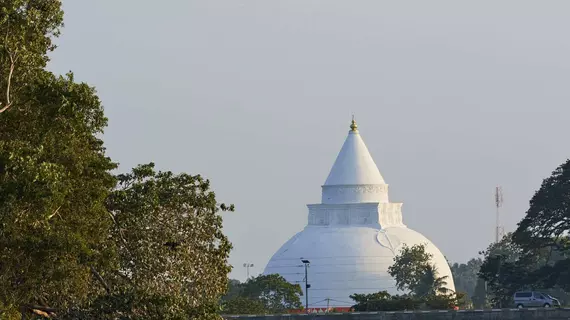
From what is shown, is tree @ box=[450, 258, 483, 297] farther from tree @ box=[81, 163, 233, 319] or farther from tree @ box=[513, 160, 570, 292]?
tree @ box=[81, 163, 233, 319]

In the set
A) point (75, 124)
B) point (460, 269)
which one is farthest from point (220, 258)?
point (460, 269)

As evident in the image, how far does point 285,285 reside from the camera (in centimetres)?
9269

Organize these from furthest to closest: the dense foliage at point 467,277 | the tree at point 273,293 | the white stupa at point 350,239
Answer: the dense foliage at point 467,277
the white stupa at point 350,239
the tree at point 273,293

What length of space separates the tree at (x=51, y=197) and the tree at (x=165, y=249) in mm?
1235

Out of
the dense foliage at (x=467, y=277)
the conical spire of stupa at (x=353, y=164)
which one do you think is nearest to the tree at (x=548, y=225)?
the conical spire of stupa at (x=353, y=164)

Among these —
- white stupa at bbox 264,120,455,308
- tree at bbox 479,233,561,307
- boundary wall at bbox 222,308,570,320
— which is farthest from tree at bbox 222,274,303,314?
white stupa at bbox 264,120,455,308

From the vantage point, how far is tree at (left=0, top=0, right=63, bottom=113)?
28953 millimetres

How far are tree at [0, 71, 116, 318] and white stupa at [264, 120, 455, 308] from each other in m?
92.7

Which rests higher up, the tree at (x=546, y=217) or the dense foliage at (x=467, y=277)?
the dense foliage at (x=467, y=277)

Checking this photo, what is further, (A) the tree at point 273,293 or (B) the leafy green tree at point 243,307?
(A) the tree at point 273,293

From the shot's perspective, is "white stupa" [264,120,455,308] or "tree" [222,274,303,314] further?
"white stupa" [264,120,455,308]

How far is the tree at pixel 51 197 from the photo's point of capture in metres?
28.4

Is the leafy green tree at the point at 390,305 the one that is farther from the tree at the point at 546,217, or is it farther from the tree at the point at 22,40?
the tree at the point at 22,40

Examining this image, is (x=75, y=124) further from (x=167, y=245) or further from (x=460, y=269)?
(x=460, y=269)
